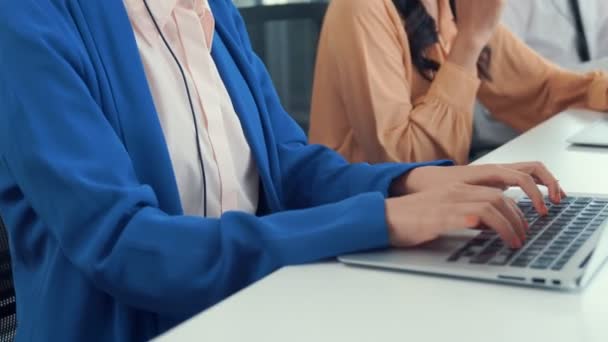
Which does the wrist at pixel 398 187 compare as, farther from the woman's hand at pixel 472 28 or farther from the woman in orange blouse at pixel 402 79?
the woman's hand at pixel 472 28

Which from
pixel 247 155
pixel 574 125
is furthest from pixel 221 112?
pixel 574 125

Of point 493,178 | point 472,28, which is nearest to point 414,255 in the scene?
point 493,178

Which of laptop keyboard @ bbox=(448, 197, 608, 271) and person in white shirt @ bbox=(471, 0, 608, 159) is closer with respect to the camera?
laptop keyboard @ bbox=(448, 197, 608, 271)

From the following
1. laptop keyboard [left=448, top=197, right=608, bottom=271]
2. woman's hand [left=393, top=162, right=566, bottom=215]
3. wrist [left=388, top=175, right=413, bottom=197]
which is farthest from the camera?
wrist [left=388, top=175, right=413, bottom=197]

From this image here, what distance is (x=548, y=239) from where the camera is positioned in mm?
824

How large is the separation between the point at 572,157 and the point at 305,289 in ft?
2.44

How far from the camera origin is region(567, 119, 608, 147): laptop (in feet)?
4.67

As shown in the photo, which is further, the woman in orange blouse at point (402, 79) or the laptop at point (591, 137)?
the woman in orange blouse at point (402, 79)

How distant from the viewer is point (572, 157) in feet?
4.42

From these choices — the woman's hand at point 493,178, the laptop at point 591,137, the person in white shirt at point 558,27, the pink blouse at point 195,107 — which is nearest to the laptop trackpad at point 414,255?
the woman's hand at point 493,178

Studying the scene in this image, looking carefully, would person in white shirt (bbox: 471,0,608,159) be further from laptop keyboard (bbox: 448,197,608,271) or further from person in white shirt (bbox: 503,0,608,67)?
laptop keyboard (bbox: 448,197,608,271)

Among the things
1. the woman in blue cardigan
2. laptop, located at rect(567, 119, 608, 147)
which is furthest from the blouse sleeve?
the woman in blue cardigan

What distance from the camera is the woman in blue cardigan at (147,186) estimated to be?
2.63ft

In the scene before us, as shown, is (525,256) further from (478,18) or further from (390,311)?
(478,18)
